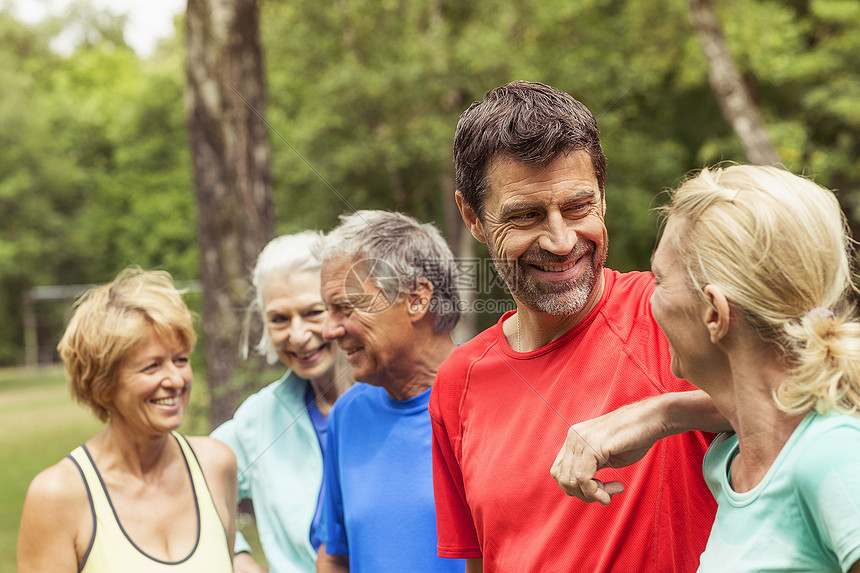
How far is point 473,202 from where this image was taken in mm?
2252

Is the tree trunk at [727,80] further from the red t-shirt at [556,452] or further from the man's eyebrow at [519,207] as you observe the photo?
the man's eyebrow at [519,207]

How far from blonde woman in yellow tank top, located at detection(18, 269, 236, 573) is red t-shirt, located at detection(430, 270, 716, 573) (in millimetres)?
1110

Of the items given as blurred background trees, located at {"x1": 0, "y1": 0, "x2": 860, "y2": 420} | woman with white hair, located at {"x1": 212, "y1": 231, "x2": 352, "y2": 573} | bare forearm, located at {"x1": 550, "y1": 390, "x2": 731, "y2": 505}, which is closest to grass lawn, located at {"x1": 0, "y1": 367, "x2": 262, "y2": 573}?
woman with white hair, located at {"x1": 212, "y1": 231, "x2": 352, "y2": 573}

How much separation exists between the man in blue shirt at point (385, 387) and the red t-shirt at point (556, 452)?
35cm

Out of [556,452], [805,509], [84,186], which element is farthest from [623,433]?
[84,186]

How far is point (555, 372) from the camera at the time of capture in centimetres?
206

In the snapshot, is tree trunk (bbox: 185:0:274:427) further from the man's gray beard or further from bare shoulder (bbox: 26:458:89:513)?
the man's gray beard

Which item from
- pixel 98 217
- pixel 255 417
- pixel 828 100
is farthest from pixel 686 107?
pixel 98 217

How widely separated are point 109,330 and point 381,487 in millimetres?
1127

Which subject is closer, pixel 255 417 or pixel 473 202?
pixel 473 202

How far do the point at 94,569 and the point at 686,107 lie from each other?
19701 millimetres

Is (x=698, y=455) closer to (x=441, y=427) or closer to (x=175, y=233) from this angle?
(x=441, y=427)

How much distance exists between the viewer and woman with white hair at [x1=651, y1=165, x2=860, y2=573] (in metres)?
1.45

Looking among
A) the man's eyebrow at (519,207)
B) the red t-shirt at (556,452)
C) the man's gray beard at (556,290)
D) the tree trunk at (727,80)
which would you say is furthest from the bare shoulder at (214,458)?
the tree trunk at (727,80)
